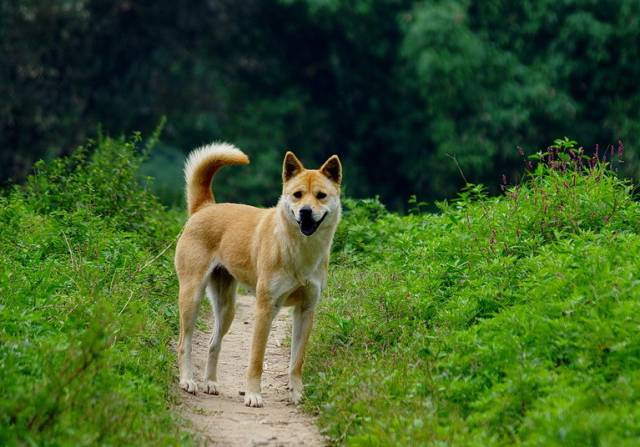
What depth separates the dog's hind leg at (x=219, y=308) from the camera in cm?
762

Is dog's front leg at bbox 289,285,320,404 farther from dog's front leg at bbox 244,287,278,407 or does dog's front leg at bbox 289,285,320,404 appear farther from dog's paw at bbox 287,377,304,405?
dog's front leg at bbox 244,287,278,407

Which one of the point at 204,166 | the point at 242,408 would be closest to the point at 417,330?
the point at 242,408

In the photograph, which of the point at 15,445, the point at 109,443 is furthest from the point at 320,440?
the point at 15,445

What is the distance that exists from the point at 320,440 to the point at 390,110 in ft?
60.5

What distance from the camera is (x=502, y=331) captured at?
6.31 meters

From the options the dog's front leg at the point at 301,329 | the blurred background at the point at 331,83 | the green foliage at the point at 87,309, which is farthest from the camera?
the blurred background at the point at 331,83

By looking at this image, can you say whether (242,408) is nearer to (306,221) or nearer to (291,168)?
(306,221)

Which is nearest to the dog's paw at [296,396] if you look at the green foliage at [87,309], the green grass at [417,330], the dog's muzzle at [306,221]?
the green grass at [417,330]

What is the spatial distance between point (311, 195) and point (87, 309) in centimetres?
185

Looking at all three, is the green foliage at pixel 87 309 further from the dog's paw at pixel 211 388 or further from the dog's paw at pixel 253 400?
the dog's paw at pixel 253 400

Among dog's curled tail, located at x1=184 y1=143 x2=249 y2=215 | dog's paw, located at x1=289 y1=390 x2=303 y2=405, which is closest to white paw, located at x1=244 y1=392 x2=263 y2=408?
dog's paw, located at x1=289 y1=390 x2=303 y2=405

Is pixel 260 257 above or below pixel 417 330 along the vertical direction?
above

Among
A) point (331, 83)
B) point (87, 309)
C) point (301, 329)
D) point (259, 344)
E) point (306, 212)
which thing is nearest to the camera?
point (87, 309)

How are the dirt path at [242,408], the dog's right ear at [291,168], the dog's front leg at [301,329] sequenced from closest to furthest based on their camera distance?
the dirt path at [242,408], the dog's front leg at [301,329], the dog's right ear at [291,168]
